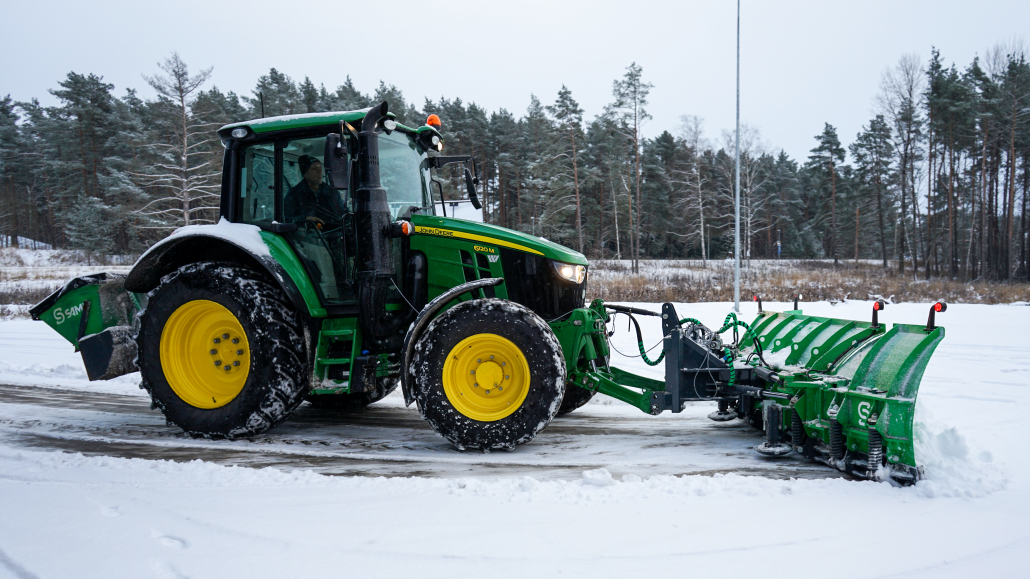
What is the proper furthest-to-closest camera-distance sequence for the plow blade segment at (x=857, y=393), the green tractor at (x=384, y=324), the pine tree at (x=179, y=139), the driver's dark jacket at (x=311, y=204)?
the pine tree at (x=179, y=139)
the driver's dark jacket at (x=311, y=204)
the green tractor at (x=384, y=324)
the plow blade segment at (x=857, y=393)

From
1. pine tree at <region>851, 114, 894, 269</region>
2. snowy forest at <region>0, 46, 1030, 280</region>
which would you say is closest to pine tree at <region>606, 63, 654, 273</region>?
snowy forest at <region>0, 46, 1030, 280</region>

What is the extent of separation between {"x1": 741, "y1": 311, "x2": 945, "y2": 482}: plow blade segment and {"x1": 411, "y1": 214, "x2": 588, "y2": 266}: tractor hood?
1.79m

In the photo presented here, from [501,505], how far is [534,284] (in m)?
1.79

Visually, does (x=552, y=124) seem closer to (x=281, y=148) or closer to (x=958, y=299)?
(x=958, y=299)

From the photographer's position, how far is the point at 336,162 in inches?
150

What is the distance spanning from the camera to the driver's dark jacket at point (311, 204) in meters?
4.42

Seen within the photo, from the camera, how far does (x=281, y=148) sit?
448cm

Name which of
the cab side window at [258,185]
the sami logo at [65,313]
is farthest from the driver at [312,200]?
the sami logo at [65,313]

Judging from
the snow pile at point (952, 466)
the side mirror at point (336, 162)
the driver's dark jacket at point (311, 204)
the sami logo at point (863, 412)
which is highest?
the side mirror at point (336, 162)

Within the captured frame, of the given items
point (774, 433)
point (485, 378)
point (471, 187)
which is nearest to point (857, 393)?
point (774, 433)

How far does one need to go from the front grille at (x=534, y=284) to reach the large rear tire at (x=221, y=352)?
169cm

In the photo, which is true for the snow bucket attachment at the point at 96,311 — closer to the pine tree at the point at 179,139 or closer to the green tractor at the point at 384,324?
the green tractor at the point at 384,324

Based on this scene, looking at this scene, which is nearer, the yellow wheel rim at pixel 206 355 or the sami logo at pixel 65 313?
the yellow wheel rim at pixel 206 355

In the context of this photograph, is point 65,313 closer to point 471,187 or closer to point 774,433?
point 471,187
